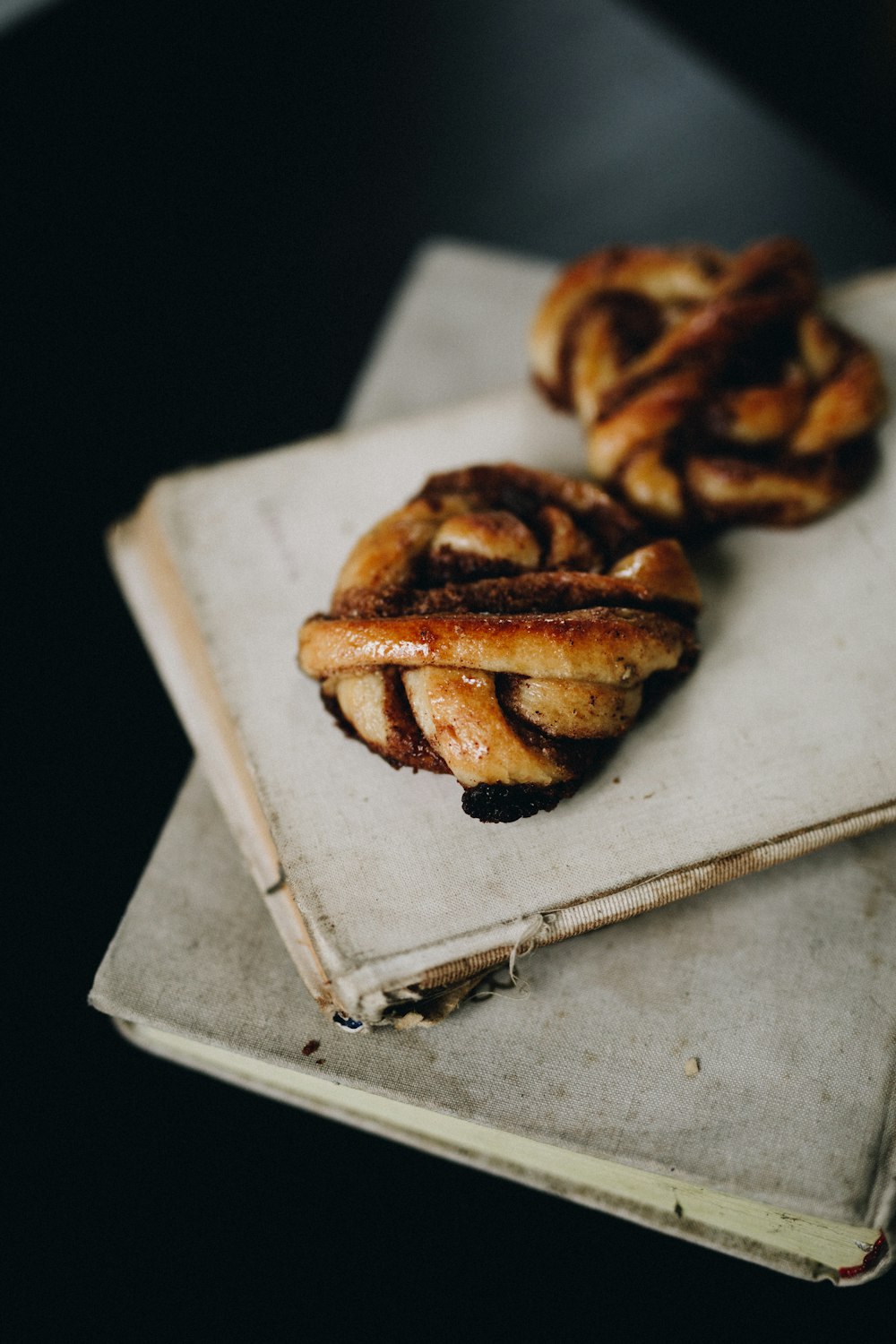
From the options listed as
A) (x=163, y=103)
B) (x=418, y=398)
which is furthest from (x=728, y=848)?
(x=163, y=103)

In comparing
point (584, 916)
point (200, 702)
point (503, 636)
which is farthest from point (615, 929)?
point (200, 702)

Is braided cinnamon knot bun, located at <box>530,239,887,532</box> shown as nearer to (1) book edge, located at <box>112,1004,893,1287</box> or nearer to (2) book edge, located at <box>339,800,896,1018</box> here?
(2) book edge, located at <box>339,800,896,1018</box>

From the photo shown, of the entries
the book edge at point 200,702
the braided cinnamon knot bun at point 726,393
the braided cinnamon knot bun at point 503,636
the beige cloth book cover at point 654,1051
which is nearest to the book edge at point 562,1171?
the beige cloth book cover at point 654,1051

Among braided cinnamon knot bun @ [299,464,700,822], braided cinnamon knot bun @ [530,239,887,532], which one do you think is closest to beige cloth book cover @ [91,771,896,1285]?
braided cinnamon knot bun @ [299,464,700,822]

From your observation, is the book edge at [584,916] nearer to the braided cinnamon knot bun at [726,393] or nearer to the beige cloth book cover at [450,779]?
the beige cloth book cover at [450,779]

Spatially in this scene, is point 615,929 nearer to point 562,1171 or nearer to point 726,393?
point 562,1171

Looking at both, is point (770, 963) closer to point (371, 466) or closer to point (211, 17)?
point (371, 466)
